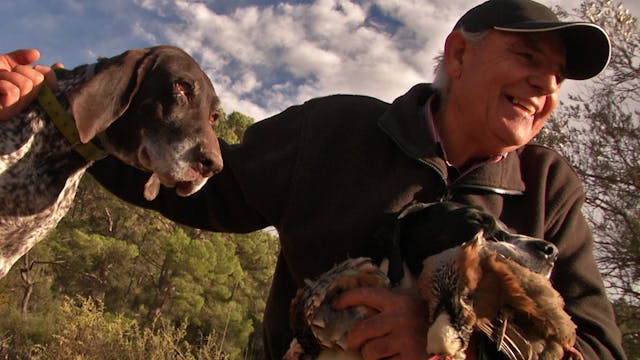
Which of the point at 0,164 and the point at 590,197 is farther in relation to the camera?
the point at 590,197

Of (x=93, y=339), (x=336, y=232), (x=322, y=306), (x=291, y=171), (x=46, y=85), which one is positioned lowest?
(x=93, y=339)

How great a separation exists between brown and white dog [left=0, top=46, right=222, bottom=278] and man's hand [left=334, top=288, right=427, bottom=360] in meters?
1.29

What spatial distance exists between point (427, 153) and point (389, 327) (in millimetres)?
1125

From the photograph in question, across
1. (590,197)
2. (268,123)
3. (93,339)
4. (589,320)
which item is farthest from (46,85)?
(590,197)

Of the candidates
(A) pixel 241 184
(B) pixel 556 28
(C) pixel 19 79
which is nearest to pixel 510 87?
(B) pixel 556 28

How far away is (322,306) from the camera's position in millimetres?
2301

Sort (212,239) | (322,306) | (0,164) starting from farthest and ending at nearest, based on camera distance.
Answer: (212,239) < (0,164) < (322,306)

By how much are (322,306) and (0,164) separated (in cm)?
175

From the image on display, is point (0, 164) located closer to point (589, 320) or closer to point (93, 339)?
point (589, 320)

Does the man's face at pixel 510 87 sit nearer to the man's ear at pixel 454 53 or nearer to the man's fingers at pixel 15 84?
the man's ear at pixel 454 53

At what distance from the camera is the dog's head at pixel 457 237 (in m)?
2.21

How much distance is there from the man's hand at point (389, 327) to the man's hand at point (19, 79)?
188 cm

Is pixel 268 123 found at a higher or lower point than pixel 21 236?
higher

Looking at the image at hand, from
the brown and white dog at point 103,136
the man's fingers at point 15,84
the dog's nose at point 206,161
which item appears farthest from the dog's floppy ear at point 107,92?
the dog's nose at point 206,161
